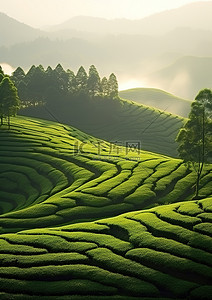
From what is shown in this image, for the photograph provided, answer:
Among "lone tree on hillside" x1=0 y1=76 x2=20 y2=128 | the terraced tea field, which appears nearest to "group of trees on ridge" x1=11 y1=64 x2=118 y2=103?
"lone tree on hillside" x1=0 y1=76 x2=20 y2=128

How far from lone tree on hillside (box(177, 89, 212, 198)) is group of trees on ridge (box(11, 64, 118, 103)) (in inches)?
2965

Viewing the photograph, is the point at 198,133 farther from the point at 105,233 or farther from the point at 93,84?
the point at 93,84

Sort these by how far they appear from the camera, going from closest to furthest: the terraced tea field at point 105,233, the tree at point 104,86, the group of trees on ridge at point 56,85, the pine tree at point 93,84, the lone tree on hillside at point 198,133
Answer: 1. the terraced tea field at point 105,233
2. the lone tree on hillside at point 198,133
3. the group of trees on ridge at point 56,85
4. the pine tree at point 93,84
5. the tree at point 104,86

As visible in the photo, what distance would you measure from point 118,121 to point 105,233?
297 ft

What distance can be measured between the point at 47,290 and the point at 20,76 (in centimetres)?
10075

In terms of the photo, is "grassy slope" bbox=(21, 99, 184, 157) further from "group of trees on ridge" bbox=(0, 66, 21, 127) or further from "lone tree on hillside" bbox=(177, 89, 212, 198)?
"lone tree on hillside" bbox=(177, 89, 212, 198)

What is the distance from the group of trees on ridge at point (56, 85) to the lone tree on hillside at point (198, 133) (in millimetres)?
75301

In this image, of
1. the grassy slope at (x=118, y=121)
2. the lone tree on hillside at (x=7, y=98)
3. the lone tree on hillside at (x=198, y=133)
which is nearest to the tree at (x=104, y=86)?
the grassy slope at (x=118, y=121)

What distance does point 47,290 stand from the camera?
2298cm

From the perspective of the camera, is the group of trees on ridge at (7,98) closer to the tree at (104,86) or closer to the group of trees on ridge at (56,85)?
the group of trees on ridge at (56,85)

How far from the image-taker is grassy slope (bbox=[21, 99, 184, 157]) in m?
108

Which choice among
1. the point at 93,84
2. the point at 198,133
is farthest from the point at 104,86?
the point at 198,133

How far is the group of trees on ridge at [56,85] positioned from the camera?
110m

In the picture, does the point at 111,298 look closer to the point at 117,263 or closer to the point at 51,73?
the point at 117,263
